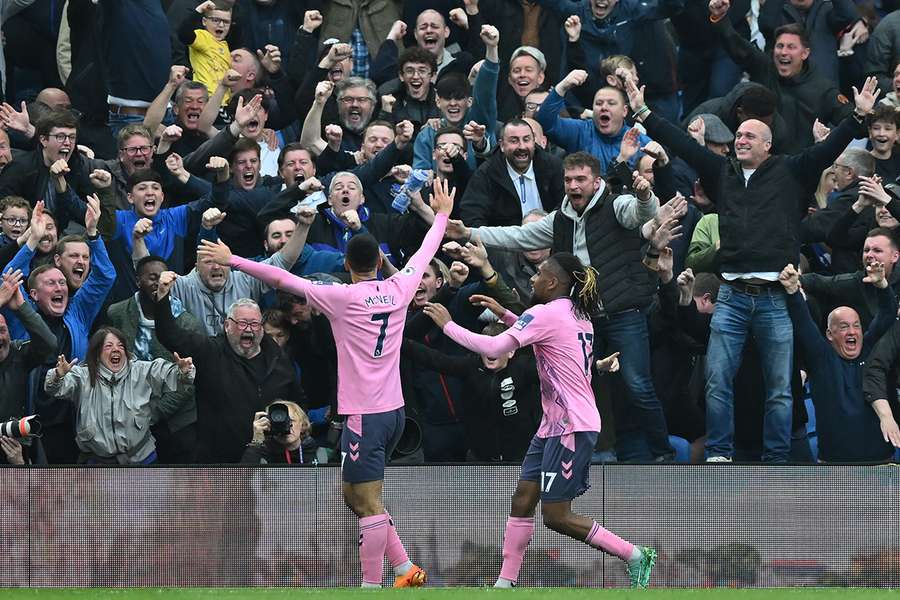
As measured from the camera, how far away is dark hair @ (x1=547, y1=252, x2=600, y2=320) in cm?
1095

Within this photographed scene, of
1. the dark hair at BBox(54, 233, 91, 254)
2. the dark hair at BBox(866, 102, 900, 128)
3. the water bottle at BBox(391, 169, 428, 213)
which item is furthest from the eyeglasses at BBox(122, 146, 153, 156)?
the dark hair at BBox(866, 102, 900, 128)

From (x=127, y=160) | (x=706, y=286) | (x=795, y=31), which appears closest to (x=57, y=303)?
(x=127, y=160)

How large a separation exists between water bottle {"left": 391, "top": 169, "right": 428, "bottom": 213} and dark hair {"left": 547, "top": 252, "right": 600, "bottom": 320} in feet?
10.8

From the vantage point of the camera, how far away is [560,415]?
10.9 metres

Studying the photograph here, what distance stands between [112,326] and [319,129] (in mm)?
3398

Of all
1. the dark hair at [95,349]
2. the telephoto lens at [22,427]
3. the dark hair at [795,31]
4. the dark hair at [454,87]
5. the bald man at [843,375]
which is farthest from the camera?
the dark hair at [795,31]

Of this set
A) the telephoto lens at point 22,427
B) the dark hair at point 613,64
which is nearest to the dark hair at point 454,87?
the dark hair at point 613,64

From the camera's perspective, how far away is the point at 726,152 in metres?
15.8

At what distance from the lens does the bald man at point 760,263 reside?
13055 mm

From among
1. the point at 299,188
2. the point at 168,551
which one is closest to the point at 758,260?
the point at 299,188

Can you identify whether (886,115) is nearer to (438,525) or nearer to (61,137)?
(438,525)

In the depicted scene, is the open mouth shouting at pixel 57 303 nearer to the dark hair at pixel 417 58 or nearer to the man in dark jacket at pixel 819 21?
the dark hair at pixel 417 58

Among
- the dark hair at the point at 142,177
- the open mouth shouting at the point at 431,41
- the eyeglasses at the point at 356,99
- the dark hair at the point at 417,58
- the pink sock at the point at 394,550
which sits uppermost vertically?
the open mouth shouting at the point at 431,41

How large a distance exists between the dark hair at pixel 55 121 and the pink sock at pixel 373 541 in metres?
5.23
